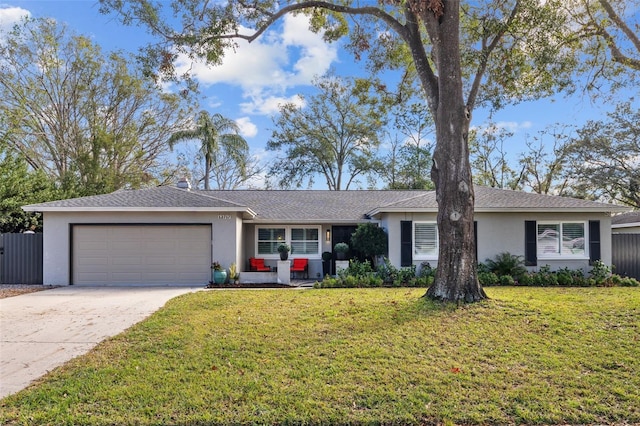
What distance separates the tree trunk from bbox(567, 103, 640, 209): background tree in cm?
2121

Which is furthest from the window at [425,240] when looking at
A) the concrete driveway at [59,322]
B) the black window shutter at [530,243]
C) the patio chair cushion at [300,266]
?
the concrete driveway at [59,322]

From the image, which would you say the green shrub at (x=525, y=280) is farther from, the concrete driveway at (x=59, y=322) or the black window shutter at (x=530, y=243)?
the concrete driveway at (x=59, y=322)

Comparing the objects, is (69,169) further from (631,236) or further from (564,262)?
(631,236)

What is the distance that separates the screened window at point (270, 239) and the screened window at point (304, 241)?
468 mm

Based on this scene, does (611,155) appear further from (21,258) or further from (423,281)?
(21,258)

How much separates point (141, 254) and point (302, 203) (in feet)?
23.4

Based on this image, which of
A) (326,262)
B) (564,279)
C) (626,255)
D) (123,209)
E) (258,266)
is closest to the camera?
(564,279)

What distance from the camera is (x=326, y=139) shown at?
2952 cm

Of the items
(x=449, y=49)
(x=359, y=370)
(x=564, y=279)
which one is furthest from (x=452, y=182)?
(x=564, y=279)

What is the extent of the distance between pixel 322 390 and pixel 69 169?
77.9ft

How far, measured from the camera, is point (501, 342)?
5.59 m

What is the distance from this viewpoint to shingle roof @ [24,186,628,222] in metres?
12.8

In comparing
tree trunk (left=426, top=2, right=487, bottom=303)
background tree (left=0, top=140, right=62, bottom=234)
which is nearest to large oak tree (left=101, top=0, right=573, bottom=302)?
tree trunk (left=426, top=2, right=487, bottom=303)

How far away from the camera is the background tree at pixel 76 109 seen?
20.6m
